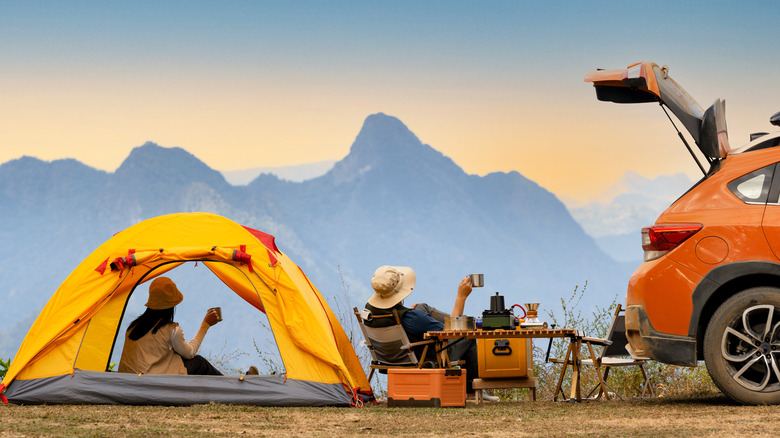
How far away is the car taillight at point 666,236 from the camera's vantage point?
6039 millimetres

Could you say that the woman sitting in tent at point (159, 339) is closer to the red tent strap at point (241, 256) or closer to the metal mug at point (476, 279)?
the red tent strap at point (241, 256)

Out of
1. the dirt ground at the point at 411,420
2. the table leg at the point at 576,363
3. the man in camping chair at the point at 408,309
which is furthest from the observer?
the man in camping chair at the point at 408,309

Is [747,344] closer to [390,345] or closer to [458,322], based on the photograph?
[458,322]

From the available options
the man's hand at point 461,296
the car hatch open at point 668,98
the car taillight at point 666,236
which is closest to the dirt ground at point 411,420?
the man's hand at point 461,296

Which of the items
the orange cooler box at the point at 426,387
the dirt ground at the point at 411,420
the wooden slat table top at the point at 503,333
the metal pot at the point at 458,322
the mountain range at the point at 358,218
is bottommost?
the dirt ground at the point at 411,420

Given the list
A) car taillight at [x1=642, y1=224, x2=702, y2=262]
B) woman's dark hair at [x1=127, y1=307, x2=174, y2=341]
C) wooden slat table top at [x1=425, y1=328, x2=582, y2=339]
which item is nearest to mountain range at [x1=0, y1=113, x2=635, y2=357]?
woman's dark hair at [x1=127, y1=307, x2=174, y2=341]

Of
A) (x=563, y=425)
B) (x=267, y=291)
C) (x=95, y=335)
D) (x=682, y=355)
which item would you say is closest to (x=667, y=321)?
(x=682, y=355)

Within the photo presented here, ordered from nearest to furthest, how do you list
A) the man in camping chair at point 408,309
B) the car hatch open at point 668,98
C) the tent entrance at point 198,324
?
the car hatch open at point 668,98, the man in camping chair at point 408,309, the tent entrance at point 198,324

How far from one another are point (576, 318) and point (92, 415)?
5319 millimetres

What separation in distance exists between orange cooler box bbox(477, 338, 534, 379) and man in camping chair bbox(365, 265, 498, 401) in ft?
0.61

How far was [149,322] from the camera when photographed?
25.1ft

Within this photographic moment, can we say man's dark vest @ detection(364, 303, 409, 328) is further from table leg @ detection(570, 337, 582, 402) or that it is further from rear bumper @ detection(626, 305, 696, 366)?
rear bumper @ detection(626, 305, 696, 366)

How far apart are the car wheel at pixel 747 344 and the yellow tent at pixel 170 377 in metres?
2.80

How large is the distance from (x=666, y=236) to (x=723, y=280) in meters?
0.47
